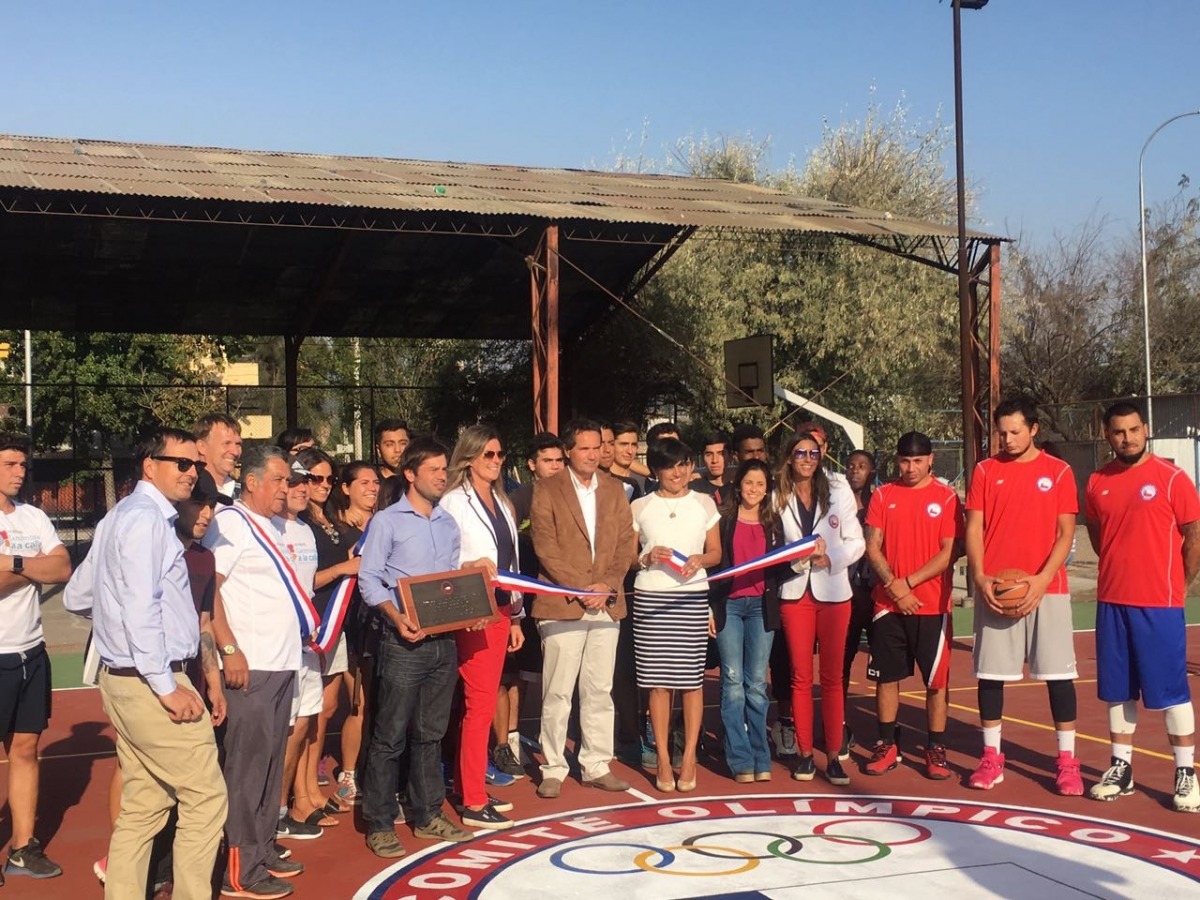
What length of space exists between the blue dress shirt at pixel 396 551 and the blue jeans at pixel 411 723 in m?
0.25

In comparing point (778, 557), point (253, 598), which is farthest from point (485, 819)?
point (778, 557)

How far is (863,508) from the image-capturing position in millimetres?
9961

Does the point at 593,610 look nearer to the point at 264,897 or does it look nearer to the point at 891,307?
the point at 264,897

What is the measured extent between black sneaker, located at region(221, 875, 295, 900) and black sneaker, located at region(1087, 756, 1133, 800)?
13.8 ft

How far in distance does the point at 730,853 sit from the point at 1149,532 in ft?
9.53

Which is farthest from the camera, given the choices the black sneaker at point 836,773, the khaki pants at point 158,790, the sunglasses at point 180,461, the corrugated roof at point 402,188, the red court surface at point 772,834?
the corrugated roof at point 402,188

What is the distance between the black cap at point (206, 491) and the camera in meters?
5.59

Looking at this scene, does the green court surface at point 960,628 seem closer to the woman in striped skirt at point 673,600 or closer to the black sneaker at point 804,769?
the woman in striped skirt at point 673,600

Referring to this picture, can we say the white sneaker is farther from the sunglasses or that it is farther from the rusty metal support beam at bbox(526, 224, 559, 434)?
the rusty metal support beam at bbox(526, 224, 559, 434)

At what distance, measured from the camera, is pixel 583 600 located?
7.65m

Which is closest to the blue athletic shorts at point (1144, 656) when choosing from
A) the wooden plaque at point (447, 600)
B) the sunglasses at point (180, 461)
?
the wooden plaque at point (447, 600)

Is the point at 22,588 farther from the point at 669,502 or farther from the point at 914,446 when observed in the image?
the point at 914,446

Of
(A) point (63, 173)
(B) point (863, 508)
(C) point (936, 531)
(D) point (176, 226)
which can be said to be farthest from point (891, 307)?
(C) point (936, 531)

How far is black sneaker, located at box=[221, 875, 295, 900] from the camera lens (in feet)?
19.2
